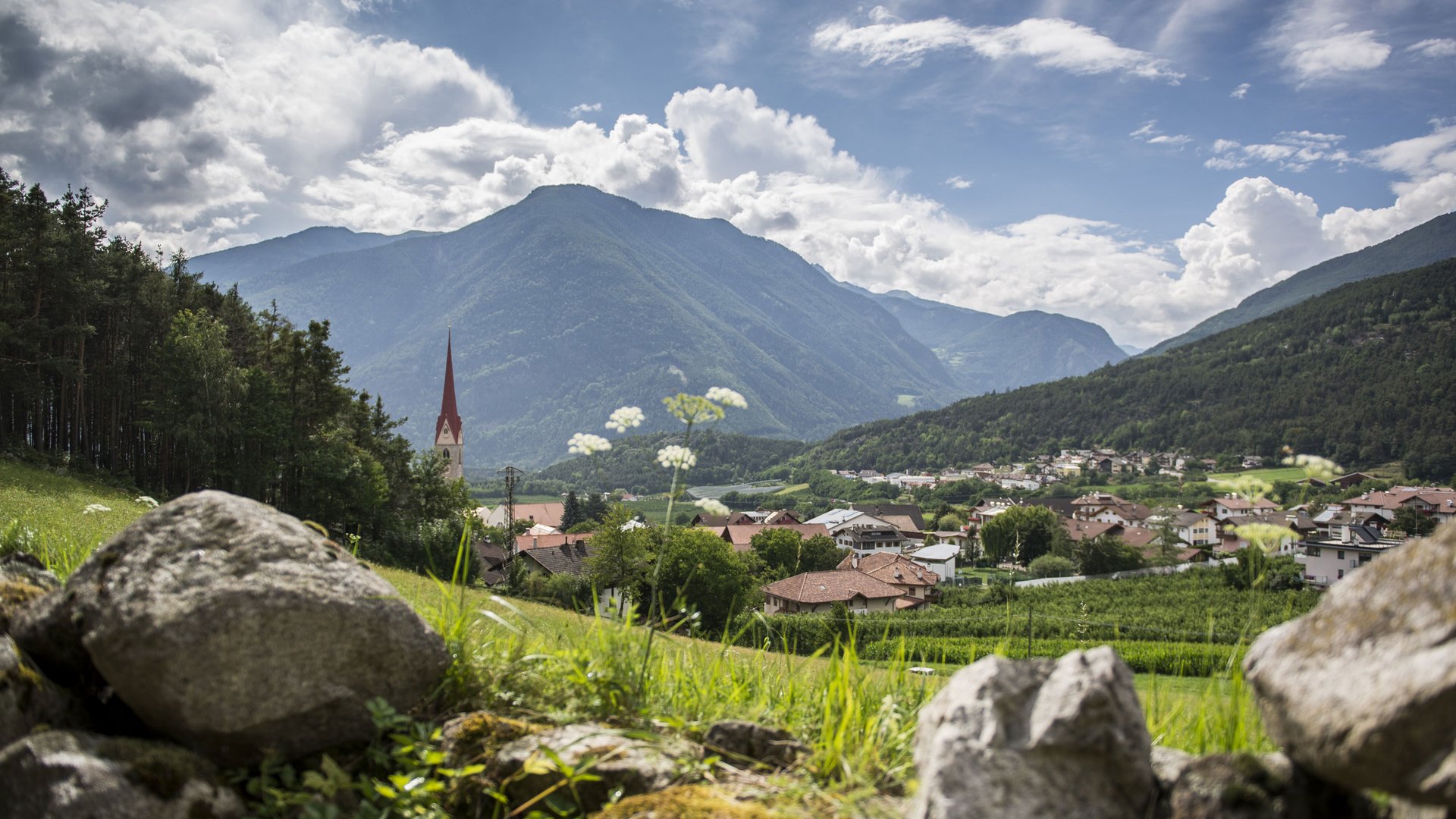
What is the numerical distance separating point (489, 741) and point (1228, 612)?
205 ft

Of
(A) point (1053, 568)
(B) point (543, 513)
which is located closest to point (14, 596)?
(A) point (1053, 568)

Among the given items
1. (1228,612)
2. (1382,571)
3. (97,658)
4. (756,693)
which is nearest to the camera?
(1382,571)

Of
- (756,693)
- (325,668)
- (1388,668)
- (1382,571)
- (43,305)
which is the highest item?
(43,305)

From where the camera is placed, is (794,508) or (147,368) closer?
(147,368)

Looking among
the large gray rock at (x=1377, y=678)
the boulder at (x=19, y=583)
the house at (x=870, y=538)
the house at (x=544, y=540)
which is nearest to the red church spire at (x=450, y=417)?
the house at (x=544, y=540)

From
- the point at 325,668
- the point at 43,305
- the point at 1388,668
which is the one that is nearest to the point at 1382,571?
the point at 1388,668

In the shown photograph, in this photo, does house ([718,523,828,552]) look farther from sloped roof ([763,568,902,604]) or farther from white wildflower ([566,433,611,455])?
white wildflower ([566,433,611,455])

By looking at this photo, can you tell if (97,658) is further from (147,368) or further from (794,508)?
(794,508)

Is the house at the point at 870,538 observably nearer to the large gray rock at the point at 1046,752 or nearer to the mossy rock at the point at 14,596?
the mossy rock at the point at 14,596

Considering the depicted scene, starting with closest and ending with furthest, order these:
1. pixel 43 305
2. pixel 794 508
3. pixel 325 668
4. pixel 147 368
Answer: pixel 325 668, pixel 43 305, pixel 147 368, pixel 794 508

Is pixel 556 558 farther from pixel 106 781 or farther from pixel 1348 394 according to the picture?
pixel 1348 394

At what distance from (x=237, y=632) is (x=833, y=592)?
5595 cm

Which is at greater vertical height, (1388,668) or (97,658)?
(1388,668)

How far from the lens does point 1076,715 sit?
261cm
